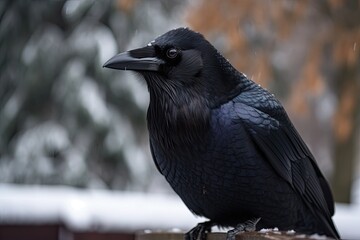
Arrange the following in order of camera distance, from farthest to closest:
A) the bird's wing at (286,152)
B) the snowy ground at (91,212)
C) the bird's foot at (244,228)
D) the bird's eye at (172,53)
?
the snowy ground at (91,212), the bird's wing at (286,152), the bird's eye at (172,53), the bird's foot at (244,228)

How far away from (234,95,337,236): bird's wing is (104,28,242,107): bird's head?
6.6 inches

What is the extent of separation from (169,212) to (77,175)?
4922mm

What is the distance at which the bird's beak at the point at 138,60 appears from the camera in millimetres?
2746

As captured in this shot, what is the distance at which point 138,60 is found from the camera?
9.19 feet

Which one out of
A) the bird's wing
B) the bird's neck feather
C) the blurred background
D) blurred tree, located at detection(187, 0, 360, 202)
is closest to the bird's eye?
the bird's neck feather

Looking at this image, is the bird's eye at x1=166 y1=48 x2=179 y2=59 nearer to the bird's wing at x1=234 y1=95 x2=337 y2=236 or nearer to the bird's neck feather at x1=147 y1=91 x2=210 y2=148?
the bird's neck feather at x1=147 y1=91 x2=210 y2=148

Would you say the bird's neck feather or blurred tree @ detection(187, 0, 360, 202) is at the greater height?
blurred tree @ detection(187, 0, 360, 202)

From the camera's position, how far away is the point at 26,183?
1068cm

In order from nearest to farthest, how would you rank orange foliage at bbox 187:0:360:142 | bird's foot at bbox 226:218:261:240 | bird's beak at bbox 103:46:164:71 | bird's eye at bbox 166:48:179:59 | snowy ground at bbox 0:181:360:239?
bird's foot at bbox 226:218:261:240 → bird's beak at bbox 103:46:164:71 → bird's eye at bbox 166:48:179:59 → snowy ground at bbox 0:181:360:239 → orange foliage at bbox 187:0:360:142

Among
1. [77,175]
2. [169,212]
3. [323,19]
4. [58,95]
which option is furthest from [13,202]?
[58,95]

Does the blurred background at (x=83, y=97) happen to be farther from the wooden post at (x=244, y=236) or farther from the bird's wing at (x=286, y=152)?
the wooden post at (x=244, y=236)

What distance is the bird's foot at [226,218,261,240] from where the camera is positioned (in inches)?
100

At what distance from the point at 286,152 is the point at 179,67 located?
645 millimetres

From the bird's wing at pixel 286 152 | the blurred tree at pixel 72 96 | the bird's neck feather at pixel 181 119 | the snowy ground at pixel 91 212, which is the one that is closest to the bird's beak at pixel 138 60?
the bird's neck feather at pixel 181 119
